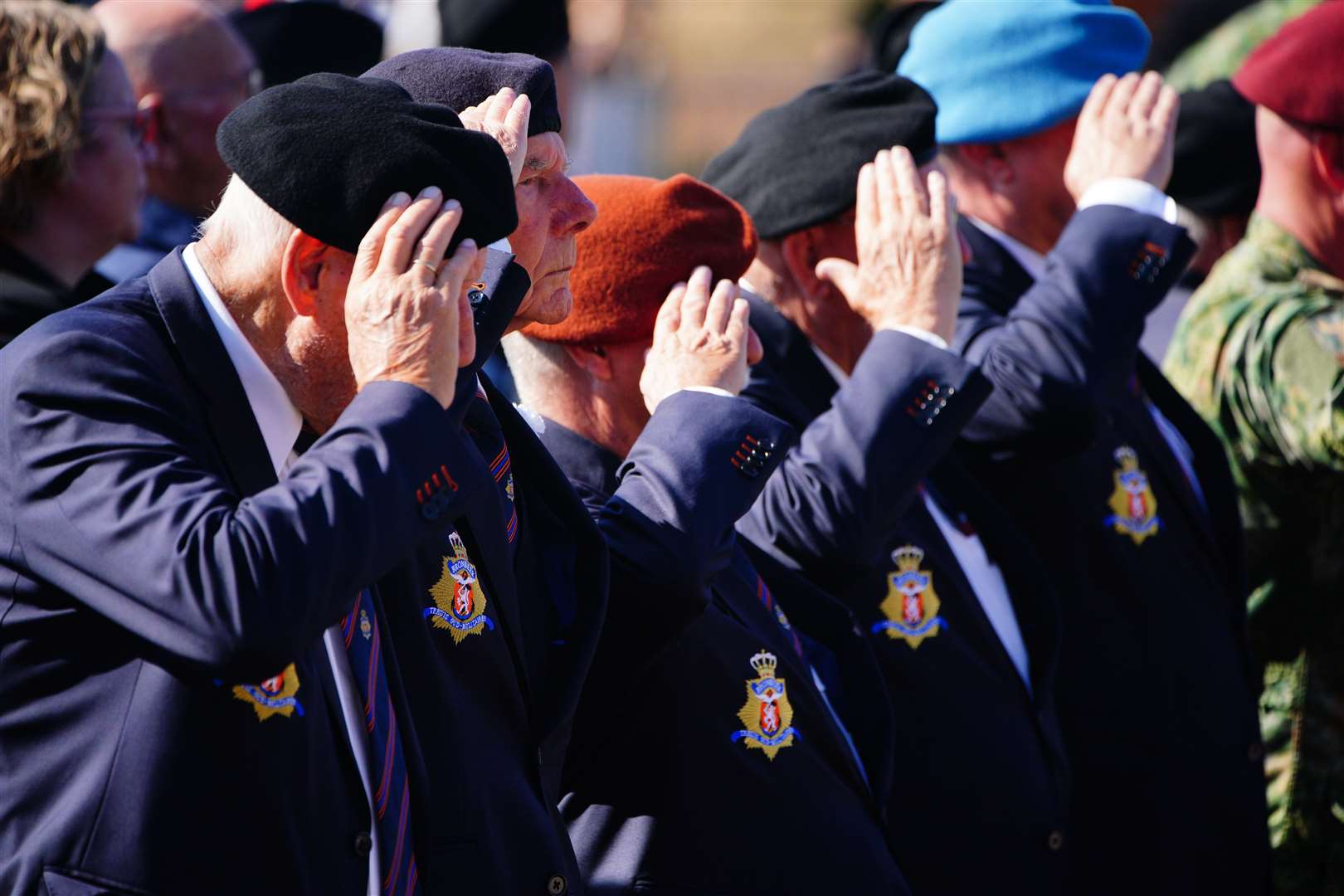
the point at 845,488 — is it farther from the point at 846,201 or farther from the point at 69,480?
the point at 69,480

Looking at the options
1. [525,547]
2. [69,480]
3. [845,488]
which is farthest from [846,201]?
[69,480]

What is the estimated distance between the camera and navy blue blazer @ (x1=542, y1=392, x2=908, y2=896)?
268cm

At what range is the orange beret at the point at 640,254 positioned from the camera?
3139 millimetres

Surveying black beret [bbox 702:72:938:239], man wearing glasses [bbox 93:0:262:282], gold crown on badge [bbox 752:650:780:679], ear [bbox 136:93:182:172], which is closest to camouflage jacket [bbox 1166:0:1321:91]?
black beret [bbox 702:72:938:239]

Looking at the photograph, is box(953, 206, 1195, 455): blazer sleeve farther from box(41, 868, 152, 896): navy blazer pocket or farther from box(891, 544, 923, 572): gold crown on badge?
box(41, 868, 152, 896): navy blazer pocket

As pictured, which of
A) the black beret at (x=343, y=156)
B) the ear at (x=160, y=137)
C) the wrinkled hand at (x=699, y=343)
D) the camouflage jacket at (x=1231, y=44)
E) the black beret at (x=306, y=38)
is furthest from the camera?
the camouflage jacket at (x=1231, y=44)

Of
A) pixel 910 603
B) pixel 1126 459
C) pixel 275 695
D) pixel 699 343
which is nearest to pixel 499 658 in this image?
pixel 275 695

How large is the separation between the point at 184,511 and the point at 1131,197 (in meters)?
2.52

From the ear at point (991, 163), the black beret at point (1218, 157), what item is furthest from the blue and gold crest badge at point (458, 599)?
the black beret at point (1218, 157)

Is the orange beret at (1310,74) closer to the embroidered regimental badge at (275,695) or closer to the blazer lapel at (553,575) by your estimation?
the blazer lapel at (553,575)

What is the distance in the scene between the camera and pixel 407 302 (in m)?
2.08

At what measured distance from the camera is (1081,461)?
385 centimetres

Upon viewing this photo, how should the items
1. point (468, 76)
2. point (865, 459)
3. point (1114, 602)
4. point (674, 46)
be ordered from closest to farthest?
point (468, 76), point (865, 459), point (1114, 602), point (674, 46)

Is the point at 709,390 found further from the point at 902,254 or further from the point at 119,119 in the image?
the point at 119,119
